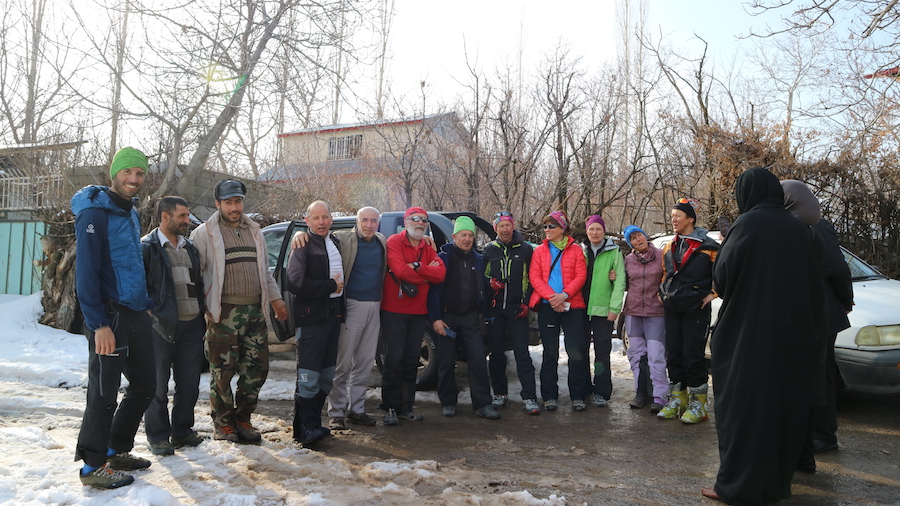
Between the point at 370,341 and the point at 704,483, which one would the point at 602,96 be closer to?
the point at 370,341

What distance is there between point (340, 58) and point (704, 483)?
883 cm

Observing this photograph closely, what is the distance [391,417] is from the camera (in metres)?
5.62

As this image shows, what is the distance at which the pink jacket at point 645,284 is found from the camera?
20.3ft

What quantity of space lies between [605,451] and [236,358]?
2989 millimetres

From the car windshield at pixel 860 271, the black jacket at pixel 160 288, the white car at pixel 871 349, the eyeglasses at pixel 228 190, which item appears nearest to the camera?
the black jacket at pixel 160 288

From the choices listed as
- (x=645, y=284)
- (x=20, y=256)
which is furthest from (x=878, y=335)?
(x=20, y=256)

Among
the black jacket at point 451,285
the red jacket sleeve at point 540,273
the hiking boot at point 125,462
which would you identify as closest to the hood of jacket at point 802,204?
the red jacket sleeve at point 540,273

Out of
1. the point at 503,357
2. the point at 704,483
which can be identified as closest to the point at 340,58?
the point at 503,357

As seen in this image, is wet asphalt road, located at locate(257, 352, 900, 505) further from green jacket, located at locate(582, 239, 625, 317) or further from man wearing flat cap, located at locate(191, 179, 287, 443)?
green jacket, located at locate(582, 239, 625, 317)

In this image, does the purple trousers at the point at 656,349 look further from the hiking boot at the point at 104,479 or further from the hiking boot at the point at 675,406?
the hiking boot at the point at 104,479

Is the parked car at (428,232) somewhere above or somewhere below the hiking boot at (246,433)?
above

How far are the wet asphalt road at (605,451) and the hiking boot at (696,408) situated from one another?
0.24 ft

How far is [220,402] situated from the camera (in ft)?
15.6

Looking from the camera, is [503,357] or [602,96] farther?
[602,96]
